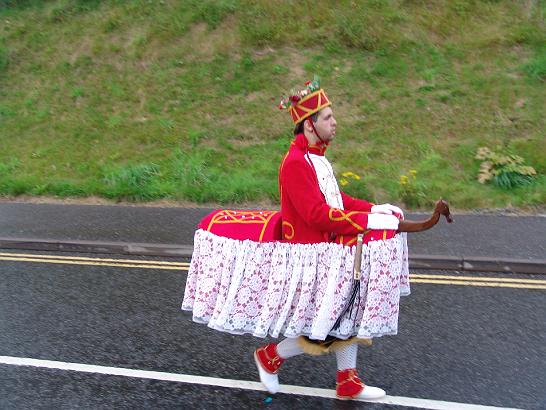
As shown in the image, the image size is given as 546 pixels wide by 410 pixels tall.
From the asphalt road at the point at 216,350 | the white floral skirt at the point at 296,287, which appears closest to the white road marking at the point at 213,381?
the asphalt road at the point at 216,350

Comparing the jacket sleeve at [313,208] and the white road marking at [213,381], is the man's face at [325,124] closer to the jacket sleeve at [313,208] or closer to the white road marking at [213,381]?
the jacket sleeve at [313,208]

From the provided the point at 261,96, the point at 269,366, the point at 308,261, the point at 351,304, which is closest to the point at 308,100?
the point at 308,261

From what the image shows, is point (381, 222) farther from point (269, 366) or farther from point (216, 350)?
point (216, 350)

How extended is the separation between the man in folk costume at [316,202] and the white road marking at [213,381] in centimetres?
28

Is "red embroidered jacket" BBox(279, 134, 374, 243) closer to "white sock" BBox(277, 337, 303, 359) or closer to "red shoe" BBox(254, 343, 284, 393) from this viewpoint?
"white sock" BBox(277, 337, 303, 359)

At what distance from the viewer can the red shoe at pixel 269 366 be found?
3.55m

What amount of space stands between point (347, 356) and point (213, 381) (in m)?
1.04

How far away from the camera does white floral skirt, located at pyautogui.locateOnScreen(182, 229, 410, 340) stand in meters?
3.05

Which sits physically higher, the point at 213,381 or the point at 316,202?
the point at 316,202

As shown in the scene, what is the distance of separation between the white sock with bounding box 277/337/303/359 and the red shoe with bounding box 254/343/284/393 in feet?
0.18

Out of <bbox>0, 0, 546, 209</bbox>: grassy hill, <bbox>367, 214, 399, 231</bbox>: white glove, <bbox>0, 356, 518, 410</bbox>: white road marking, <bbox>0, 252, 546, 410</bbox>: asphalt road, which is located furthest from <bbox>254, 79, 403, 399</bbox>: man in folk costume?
<bbox>0, 0, 546, 209</bbox>: grassy hill

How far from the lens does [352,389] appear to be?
11.4 feet

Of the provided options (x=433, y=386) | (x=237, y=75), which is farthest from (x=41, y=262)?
(x=237, y=75)

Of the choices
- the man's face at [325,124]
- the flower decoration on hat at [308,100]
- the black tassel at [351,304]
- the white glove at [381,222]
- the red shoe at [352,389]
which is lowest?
the red shoe at [352,389]
